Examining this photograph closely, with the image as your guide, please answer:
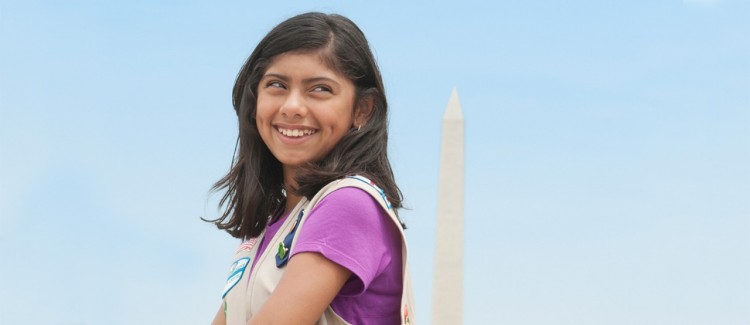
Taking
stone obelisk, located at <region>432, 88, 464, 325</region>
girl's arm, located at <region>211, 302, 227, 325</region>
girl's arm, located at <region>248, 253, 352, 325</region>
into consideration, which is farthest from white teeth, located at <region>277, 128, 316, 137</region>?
stone obelisk, located at <region>432, 88, 464, 325</region>

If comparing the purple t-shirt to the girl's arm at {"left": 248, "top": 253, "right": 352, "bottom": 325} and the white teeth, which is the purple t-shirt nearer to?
the girl's arm at {"left": 248, "top": 253, "right": 352, "bottom": 325}

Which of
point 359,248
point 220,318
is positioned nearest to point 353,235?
point 359,248

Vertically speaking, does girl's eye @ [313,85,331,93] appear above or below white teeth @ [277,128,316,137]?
above

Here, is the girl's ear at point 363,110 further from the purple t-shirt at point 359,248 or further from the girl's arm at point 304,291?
the girl's arm at point 304,291

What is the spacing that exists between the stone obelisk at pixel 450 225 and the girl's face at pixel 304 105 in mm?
16108

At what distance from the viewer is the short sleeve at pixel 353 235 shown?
3182 mm

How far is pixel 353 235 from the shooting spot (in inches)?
126

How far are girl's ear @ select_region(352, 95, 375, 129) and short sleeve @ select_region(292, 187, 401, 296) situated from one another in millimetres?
381

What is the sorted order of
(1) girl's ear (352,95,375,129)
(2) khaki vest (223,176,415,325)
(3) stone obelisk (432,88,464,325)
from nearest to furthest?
(2) khaki vest (223,176,415,325) < (1) girl's ear (352,95,375,129) < (3) stone obelisk (432,88,464,325)

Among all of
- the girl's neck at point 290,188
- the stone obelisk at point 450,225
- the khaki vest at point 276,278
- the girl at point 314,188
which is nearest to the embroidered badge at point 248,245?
the girl at point 314,188

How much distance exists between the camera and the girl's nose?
3516 millimetres

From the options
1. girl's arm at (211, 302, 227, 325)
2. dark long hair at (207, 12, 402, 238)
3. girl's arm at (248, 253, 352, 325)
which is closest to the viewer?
girl's arm at (248, 253, 352, 325)

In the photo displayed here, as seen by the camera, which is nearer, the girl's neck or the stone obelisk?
the girl's neck

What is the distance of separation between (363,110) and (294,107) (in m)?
0.22
